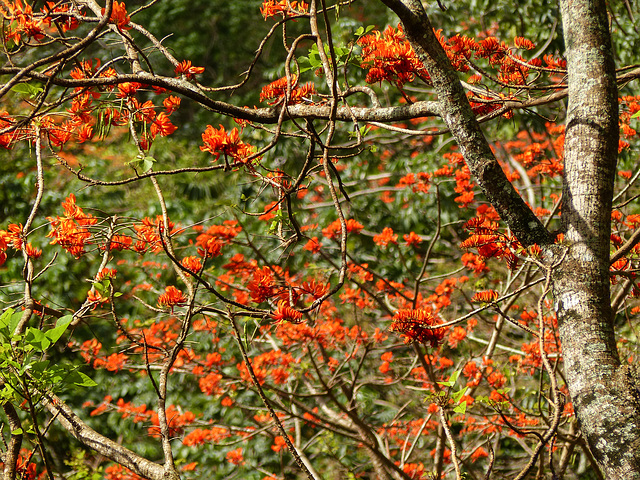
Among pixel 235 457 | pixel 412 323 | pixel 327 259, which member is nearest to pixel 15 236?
pixel 412 323

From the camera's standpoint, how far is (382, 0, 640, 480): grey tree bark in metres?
1.00

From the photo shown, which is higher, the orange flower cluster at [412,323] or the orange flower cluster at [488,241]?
the orange flower cluster at [488,241]

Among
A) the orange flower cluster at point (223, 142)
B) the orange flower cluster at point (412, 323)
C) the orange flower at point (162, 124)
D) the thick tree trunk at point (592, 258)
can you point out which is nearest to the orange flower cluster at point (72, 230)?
the orange flower at point (162, 124)

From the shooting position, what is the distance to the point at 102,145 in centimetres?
645

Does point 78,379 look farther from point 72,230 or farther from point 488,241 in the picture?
point 488,241

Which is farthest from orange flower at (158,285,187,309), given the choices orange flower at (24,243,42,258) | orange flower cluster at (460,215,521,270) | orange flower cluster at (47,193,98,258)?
orange flower cluster at (460,215,521,270)

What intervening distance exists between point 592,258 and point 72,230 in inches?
60.2

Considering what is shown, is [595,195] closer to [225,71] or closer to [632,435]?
[632,435]

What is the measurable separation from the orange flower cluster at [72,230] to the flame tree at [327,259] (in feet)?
0.07

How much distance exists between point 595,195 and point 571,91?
293 millimetres

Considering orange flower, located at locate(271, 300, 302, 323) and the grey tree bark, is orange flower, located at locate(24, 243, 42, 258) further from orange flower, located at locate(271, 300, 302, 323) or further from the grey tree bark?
the grey tree bark

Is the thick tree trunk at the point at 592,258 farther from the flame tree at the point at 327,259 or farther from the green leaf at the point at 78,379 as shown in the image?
the green leaf at the point at 78,379

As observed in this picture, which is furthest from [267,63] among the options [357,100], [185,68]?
[185,68]

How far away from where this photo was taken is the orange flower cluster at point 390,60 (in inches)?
68.7
